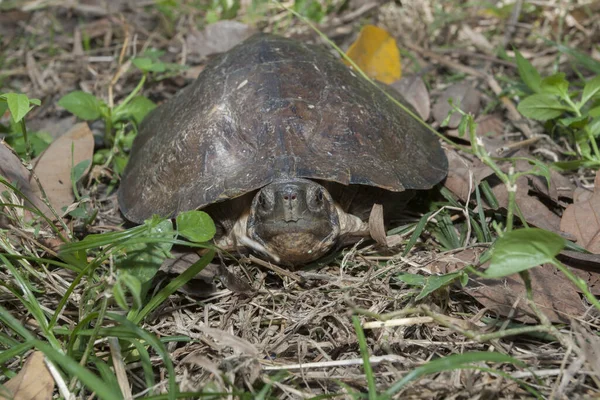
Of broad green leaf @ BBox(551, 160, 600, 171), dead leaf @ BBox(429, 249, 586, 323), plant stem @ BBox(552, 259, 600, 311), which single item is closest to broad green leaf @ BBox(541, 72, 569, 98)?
broad green leaf @ BBox(551, 160, 600, 171)

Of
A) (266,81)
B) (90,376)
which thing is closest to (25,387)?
(90,376)

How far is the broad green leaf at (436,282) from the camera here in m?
2.05

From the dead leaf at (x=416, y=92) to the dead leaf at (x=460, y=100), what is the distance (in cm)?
7

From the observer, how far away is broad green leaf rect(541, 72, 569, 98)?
280cm

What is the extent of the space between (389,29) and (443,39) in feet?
1.30

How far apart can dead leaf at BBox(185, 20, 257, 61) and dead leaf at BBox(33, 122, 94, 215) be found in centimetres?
111

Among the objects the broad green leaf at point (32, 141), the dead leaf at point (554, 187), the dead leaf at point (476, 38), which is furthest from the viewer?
the dead leaf at point (476, 38)

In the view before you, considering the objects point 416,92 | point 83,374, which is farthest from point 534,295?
point 416,92

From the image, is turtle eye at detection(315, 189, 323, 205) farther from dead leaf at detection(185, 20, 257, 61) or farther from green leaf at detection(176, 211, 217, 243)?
dead leaf at detection(185, 20, 257, 61)

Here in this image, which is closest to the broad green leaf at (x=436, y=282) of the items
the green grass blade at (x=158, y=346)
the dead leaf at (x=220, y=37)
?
the green grass blade at (x=158, y=346)

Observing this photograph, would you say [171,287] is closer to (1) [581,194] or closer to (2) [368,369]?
(2) [368,369]

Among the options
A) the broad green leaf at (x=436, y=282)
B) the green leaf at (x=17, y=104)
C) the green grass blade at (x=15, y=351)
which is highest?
the green leaf at (x=17, y=104)

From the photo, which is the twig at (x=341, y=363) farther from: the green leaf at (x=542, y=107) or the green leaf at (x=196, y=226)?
the green leaf at (x=542, y=107)

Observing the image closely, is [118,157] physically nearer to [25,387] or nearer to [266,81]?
[266,81]
